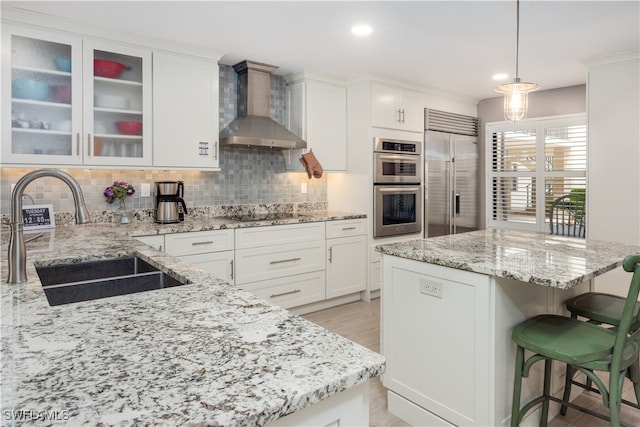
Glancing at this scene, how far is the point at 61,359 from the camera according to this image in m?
0.78

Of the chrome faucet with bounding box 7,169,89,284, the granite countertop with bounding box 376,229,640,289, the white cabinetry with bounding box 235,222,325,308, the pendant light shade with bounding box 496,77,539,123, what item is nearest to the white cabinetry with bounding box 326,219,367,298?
the white cabinetry with bounding box 235,222,325,308

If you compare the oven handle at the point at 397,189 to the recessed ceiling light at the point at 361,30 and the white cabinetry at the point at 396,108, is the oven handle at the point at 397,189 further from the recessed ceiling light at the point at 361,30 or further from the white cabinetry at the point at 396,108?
the recessed ceiling light at the point at 361,30

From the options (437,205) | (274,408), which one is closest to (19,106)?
(274,408)

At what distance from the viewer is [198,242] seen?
3.10 metres

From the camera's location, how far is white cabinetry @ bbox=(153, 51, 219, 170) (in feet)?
10.5

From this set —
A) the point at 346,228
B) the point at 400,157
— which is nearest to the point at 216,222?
the point at 346,228

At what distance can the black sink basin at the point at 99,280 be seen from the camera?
4.98 ft

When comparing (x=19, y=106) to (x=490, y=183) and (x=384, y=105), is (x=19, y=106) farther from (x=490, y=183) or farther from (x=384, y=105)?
(x=490, y=183)

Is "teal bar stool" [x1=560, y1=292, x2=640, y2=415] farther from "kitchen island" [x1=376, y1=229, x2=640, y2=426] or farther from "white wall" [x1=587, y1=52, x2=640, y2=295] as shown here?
"white wall" [x1=587, y1=52, x2=640, y2=295]

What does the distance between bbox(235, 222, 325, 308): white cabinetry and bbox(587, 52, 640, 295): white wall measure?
8.23 feet

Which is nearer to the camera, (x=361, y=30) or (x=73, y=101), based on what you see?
(x=73, y=101)

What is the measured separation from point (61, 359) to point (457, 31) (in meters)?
3.13

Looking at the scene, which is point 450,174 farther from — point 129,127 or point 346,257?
point 129,127

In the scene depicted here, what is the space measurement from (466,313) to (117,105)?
2.82 metres
